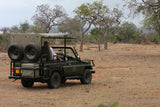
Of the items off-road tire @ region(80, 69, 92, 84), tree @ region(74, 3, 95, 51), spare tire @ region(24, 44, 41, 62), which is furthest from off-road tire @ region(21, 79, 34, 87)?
tree @ region(74, 3, 95, 51)

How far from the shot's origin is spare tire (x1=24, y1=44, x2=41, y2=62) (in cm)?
1137

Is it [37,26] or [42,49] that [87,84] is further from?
[37,26]

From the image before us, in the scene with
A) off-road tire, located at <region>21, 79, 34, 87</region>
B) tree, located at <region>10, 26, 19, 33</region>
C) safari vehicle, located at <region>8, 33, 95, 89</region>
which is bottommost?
off-road tire, located at <region>21, 79, 34, 87</region>

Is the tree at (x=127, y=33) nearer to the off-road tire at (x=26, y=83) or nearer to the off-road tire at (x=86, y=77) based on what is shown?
the off-road tire at (x=86, y=77)

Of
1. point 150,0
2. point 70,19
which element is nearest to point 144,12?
point 150,0

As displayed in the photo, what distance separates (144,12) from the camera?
3030 centimetres

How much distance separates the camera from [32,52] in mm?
11570

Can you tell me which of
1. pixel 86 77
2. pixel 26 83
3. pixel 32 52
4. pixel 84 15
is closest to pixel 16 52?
Result: pixel 32 52

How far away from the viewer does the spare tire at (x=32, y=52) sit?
11.4 metres

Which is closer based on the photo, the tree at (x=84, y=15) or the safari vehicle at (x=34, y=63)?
the safari vehicle at (x=34, y=63)

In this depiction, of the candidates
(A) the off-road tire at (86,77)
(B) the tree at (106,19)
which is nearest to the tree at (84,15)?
(B) the tree at (106,19)

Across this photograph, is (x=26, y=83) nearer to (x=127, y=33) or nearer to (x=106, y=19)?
(x=106, y=19)

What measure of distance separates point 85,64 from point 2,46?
27.6m

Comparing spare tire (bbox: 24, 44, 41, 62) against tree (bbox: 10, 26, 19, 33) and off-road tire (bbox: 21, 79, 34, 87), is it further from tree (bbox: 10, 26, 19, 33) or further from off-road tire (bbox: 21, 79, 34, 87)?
tree (bbox: 10, 26, 19, 33)
